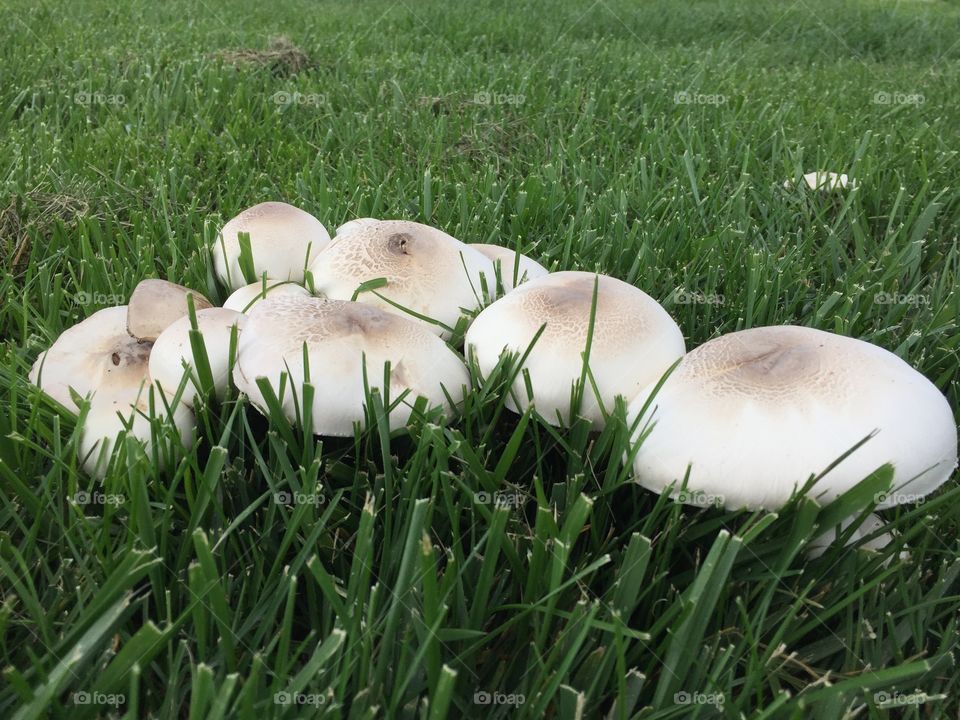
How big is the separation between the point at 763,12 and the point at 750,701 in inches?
306

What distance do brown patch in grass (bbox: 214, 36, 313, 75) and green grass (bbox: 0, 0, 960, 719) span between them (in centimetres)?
5

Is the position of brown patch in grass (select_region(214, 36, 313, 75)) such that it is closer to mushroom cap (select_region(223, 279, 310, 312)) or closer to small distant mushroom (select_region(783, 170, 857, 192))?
small distant mushroom (select_region(783, 170, 857, 192))

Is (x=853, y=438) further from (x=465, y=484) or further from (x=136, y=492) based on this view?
(x=136, y=492)

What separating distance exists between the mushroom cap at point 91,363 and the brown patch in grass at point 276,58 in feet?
10.7

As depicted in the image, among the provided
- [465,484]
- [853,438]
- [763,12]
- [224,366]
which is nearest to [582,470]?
[465,484]

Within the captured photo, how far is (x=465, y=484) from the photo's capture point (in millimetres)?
1500


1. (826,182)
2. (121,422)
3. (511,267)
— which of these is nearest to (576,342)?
(511,267)

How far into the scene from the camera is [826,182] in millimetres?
3035

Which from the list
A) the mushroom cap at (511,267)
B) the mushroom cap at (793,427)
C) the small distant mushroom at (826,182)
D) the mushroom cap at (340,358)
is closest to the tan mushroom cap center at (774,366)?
the mushroom cap at (793,427)

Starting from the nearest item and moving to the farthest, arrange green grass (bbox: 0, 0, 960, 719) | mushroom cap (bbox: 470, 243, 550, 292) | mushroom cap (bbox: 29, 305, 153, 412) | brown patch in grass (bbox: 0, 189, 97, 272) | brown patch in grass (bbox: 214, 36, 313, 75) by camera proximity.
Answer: green grass (bbox: 0, 0, 960, 719) → mushroom cap (bbox: 29, 305, 153, 412) → mushroom cap (bbox: 470, 243, 550, 292) → brown patch in grass (bbox: 0, 189, 97, 272) → brown patch in grass (bbox: 214, 36, 313, 75)

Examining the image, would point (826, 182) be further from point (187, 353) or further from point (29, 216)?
point (29, 216)

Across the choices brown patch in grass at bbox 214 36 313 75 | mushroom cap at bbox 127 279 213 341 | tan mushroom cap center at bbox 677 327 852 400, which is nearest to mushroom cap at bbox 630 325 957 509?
tan mushroom cap center at bbox 677 327 852 400

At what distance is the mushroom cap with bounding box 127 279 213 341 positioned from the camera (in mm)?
1711

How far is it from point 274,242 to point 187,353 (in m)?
0.57
